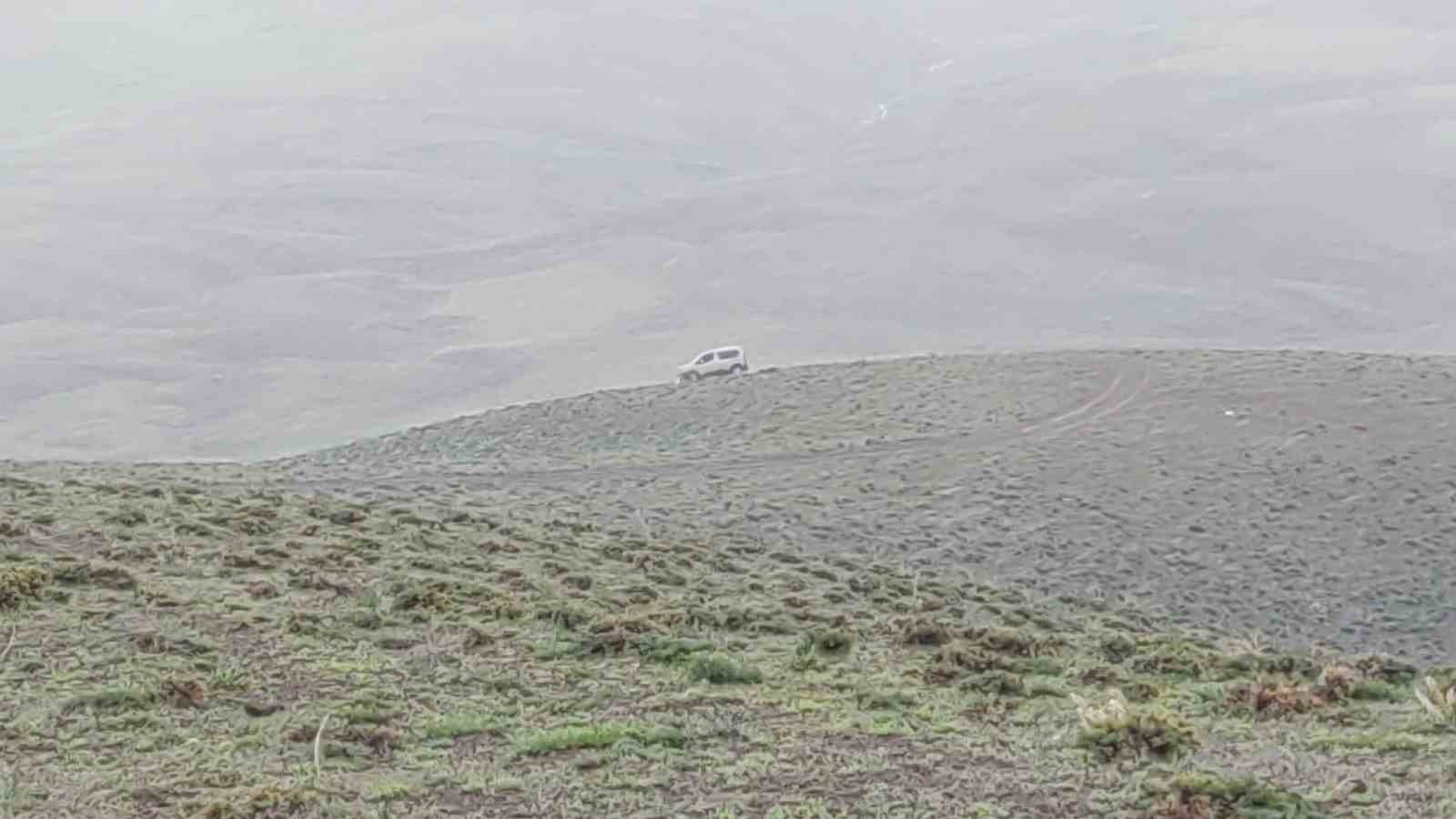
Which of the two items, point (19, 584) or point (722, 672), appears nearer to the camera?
point (722, 672)

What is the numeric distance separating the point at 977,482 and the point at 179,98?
182ft

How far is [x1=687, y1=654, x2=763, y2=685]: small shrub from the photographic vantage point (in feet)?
30.2

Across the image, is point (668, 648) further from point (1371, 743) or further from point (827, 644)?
point (1371, 743)

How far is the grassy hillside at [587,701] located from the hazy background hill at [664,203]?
25.1 m

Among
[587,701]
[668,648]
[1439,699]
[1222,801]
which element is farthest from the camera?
[668,648]

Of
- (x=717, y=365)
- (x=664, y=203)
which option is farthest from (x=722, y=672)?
(x=664, y=203)

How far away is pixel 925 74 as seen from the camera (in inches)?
3000

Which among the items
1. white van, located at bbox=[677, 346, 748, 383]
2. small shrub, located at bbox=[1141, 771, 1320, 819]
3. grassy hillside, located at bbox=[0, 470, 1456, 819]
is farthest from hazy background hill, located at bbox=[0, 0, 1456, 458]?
small shrub, located at bbox=[1141, 771, 1320, 819]

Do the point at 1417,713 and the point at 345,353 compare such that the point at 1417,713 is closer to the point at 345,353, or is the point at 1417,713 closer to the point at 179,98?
the point at 345,353

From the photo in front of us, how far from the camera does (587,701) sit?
8.60 meters

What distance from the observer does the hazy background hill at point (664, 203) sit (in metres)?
44.3

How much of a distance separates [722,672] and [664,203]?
5030cm

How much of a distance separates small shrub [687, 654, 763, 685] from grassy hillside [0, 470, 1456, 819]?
0.07 ft

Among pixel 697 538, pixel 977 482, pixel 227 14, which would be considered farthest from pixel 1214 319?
pixel 227 14
